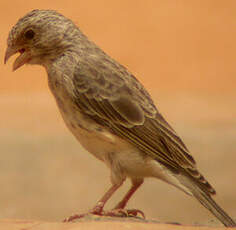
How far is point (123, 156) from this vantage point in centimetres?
435

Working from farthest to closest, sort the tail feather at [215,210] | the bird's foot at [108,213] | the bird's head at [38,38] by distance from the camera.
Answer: the bird's head at [38,38]
the bird's foot at [108,213]
the tail feather at [215,210]

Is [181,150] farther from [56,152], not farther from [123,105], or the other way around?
[56,152]

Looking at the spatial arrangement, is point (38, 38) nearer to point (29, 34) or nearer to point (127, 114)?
point (29, 34)

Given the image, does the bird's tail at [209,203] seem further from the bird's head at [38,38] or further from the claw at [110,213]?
the bird's head at [38,38]

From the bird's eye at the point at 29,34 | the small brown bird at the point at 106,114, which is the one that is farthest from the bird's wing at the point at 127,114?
the bird's eye at the point at 29,34

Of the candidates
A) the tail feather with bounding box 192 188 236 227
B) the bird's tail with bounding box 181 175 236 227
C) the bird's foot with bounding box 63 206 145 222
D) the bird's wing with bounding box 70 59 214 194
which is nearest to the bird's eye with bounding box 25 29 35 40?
the bird's wing with bounding box 70 59 214 194

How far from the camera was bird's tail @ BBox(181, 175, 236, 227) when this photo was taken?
4.21m

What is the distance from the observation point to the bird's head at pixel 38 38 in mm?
4449

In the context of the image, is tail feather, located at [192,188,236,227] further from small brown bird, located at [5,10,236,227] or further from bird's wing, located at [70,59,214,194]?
bird's wing, located at [70,59,214,194]

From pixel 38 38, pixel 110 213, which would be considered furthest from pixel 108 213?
pixel 38 38

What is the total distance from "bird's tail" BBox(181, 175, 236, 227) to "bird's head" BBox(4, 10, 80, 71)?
1456 mm

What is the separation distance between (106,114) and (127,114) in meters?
0.17

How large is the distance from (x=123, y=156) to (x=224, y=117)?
397cm

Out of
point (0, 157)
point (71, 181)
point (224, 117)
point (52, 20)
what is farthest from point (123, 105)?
point (224, 117)
